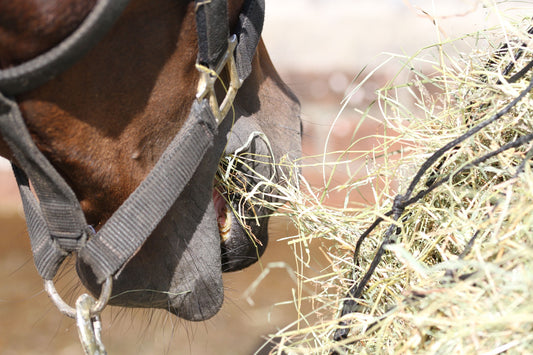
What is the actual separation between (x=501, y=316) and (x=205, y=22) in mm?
553

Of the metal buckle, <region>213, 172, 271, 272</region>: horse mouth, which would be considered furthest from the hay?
the metal buckle

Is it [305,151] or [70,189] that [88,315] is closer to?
[70,189]

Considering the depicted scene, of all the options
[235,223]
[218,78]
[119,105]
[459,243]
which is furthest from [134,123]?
[459,243]

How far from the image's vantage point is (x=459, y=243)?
67 centimetres

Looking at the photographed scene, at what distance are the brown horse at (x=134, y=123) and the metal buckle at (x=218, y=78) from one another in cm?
2

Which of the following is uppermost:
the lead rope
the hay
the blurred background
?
the hay

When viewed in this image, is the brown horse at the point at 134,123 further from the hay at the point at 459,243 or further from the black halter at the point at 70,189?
the hay at the point at 459,243

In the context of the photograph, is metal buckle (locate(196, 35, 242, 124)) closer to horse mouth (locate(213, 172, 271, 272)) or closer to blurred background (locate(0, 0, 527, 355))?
horse mouth (locate(213, 172, 271, 272))

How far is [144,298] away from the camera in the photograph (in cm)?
88

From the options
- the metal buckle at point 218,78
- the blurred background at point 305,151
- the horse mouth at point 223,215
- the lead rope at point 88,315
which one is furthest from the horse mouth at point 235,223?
the blurred background at point 305,151

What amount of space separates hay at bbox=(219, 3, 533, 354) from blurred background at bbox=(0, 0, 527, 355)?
1201 millimetres

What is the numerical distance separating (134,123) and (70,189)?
0.43 ft

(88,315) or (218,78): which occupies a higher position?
(218,78)

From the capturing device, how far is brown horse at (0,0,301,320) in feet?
2.18
